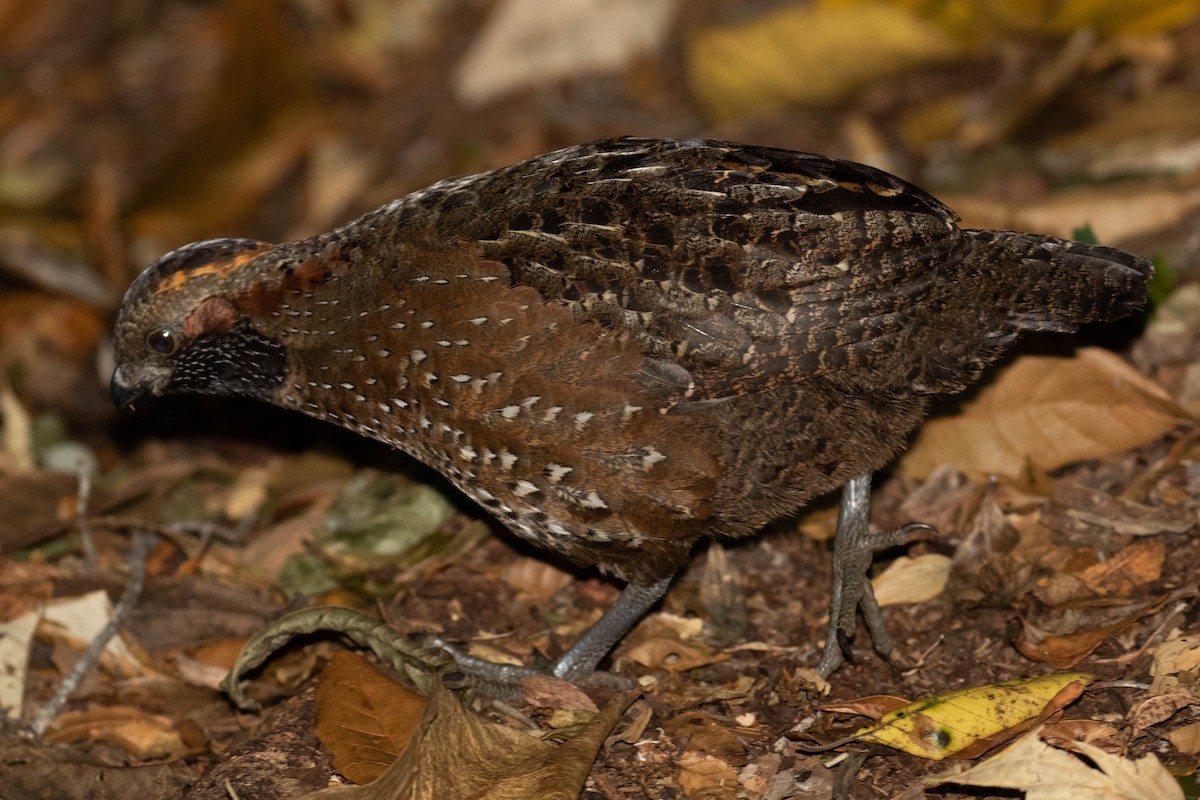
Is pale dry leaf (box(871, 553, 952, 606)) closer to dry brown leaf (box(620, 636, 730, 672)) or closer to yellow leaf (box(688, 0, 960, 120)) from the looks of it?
dry brown leaf (box(620, 636, 730, 672))

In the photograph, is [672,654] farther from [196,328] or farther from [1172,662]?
[196,328]

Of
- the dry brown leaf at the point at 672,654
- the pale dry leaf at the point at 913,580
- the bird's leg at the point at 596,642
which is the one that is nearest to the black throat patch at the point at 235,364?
the bird's leg at the point at 596,642

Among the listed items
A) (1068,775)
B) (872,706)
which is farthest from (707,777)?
(1068,775)

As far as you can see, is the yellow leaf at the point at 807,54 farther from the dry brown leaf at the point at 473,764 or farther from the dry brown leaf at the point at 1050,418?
the dry brown leaf at the point at 473,764

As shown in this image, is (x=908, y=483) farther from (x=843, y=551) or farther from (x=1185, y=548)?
(x=1185, y=548)

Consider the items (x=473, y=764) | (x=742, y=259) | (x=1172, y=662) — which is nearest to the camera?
(x=473, y=764)

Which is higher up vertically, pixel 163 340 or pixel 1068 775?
pixel 163 340

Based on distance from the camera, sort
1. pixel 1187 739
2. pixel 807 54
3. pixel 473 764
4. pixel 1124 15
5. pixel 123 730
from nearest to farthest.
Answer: pixel 1187 739, pixel 473 764, pixel 123 730, pixel 1124 15, pixel 807 54
